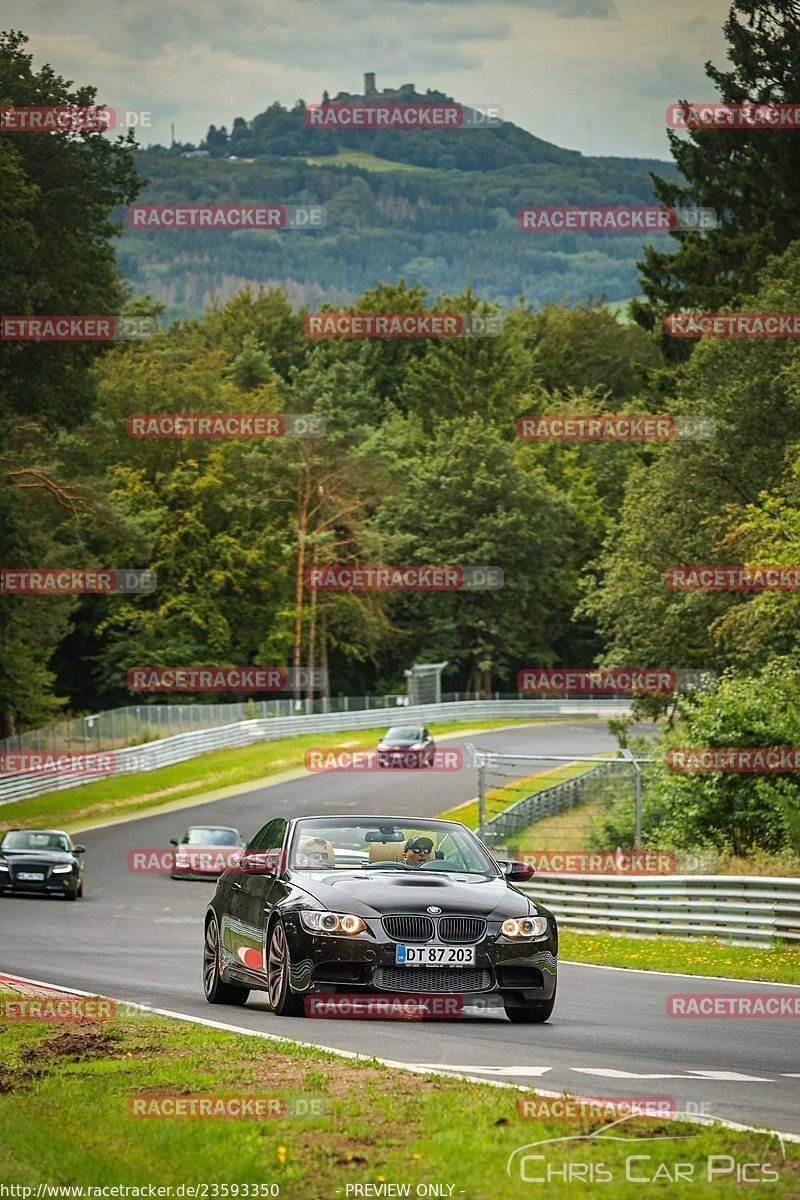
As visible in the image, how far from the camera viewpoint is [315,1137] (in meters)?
7.71

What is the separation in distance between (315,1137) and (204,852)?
3267cm

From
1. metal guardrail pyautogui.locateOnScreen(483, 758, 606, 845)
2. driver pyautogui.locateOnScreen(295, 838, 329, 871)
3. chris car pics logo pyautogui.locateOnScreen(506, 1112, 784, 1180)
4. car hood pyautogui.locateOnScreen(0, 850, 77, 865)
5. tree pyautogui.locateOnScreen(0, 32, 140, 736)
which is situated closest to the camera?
chris car pics logo pyautogui.locateOnScreen(506, 1112, 784, 1180)

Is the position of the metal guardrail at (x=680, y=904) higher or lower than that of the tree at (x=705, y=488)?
lower

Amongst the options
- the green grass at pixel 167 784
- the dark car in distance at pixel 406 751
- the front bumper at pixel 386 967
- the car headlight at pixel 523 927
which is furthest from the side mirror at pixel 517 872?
the dark car in distance at pixel 406 751

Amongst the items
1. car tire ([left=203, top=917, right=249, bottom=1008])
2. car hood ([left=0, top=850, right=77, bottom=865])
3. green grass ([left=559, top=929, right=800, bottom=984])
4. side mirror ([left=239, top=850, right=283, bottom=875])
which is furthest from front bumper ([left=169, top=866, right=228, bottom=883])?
side mirror ([left=239, top=850, right=283, bottom=875])

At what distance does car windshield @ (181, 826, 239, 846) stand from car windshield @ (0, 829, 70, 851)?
6025 millimetres

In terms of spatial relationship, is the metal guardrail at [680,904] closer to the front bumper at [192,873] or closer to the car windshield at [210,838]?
the front bumper at [192,873]

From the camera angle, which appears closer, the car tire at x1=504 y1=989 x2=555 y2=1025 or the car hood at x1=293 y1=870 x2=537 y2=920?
the car hood at x1=293 y1=870 x2=537 y2=920

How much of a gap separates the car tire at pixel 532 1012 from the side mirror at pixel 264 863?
1905 millimetres

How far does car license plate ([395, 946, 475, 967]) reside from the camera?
12477mm

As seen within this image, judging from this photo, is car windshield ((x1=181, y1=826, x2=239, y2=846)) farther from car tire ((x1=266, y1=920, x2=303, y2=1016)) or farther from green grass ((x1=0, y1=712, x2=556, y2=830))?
car tire ((x1=266, y1=920, x2=303, y2=1016))

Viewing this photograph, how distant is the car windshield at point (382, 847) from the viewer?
13.5 m

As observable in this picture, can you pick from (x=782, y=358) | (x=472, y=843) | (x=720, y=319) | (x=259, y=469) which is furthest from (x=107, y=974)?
(x=259, y=469)

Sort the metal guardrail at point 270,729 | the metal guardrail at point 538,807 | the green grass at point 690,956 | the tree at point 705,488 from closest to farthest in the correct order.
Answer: the green grass at point 690,956
the metal guardrail at point 538,807
the tree at point 705,488
the metal guardrail at point 270,729
